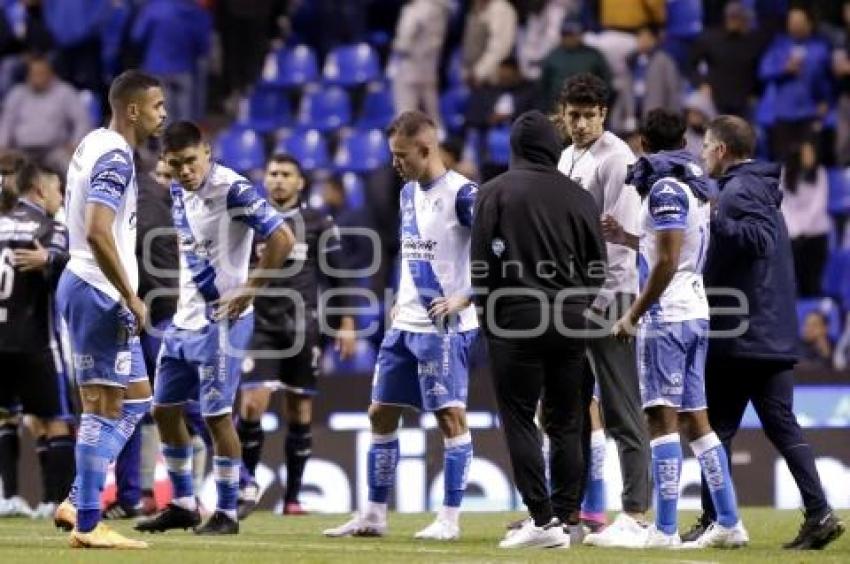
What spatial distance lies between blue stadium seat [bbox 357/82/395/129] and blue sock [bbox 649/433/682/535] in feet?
40.5

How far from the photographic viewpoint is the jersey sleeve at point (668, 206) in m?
11.4

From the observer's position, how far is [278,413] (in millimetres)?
18000

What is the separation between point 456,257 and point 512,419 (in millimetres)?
1337

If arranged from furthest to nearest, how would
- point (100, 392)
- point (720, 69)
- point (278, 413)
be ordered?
1. point (720, 69)
2. point (278, 413)
3. point (100, 392)

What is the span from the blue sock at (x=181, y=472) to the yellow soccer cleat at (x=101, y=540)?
189 centimetres

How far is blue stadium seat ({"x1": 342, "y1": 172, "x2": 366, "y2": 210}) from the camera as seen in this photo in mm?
21953

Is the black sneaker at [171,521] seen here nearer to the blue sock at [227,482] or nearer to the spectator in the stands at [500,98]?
the blue sock at [227,482]

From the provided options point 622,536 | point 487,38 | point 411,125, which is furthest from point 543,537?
point 487,38

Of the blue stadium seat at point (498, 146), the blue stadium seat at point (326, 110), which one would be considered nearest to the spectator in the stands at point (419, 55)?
the blue stadium seat at point (326, 110)

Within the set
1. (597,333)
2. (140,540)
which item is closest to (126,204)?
(140,540)

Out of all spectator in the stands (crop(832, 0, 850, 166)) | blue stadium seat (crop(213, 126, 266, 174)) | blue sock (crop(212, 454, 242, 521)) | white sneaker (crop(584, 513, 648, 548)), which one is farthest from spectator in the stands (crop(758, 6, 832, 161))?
blue sock (crop(212, 454, 242, 521))

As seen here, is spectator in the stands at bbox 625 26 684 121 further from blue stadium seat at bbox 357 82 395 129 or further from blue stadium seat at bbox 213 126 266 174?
blue stadium seat at bbox 213 126 266 174

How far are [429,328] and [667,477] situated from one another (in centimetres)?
165

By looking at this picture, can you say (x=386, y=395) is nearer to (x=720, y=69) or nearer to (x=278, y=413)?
(x=278, y=413)
